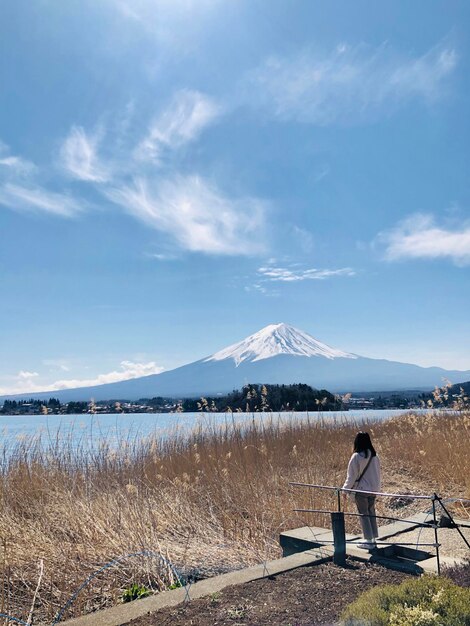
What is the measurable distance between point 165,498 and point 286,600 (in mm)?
4130

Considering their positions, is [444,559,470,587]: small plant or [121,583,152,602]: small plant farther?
[121,583,152,602]: small plant

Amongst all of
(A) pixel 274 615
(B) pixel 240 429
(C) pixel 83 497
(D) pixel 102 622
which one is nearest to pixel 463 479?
(B) pixel 240 429

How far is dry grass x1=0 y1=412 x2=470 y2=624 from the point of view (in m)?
5.07

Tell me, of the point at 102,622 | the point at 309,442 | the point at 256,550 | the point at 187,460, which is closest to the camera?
the point at 102,622

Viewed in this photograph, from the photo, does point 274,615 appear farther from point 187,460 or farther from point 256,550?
point 187,460

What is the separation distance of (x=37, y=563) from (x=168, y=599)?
1871 mm

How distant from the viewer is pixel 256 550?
591 centimetres

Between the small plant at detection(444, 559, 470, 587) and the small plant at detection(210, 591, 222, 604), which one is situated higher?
the small plant at detection(444, 559, 470, 587)

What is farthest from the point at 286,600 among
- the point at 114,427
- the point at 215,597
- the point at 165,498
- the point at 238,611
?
the point at 114,427

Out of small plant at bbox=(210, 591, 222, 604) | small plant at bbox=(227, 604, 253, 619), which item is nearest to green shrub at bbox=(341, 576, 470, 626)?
small plant at bbox=(227, 604, 253, 619)

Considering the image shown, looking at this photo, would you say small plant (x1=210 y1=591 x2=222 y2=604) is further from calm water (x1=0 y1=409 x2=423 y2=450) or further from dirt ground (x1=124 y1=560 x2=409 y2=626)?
calm water (x1=0 y1=409 x2=423 y2=450)

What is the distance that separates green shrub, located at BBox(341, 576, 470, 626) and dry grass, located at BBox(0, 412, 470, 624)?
7.83ft

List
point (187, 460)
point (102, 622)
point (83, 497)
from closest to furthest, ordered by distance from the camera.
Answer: point (102, 622)
point (83, 497)
point (187, 460)

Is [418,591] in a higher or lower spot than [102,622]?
higher
